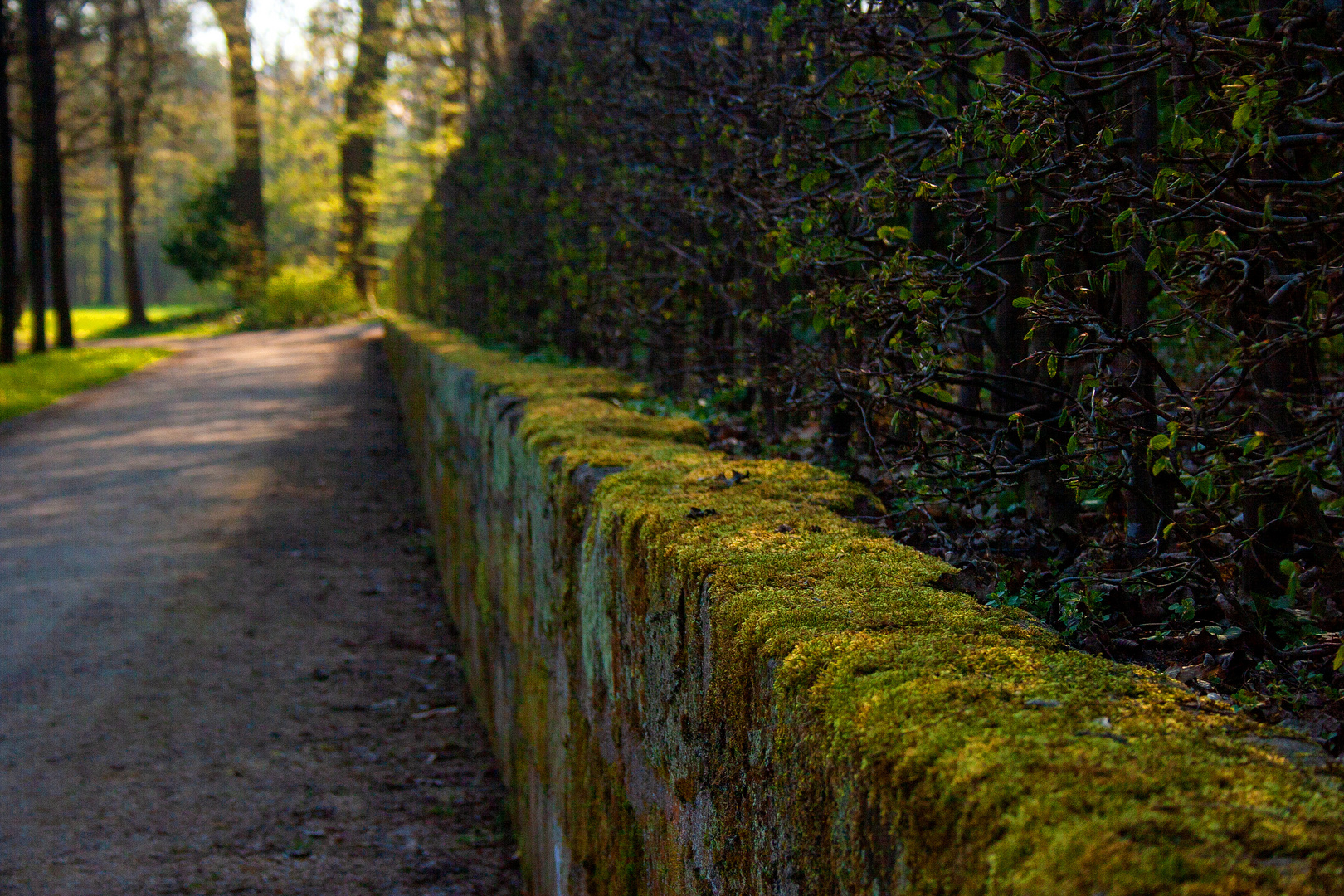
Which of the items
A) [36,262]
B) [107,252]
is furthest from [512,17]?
[107,252]

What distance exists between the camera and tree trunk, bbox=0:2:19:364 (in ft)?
60.4

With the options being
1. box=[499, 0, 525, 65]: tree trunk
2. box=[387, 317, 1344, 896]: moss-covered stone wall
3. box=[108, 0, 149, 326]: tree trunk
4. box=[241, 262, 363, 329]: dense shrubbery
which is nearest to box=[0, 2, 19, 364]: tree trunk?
box=[108, 0, 149, 326]: tree trunk

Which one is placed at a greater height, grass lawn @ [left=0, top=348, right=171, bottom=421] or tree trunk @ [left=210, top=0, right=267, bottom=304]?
tree trunk @ [left=210, top=0, right=267, bottom=304]

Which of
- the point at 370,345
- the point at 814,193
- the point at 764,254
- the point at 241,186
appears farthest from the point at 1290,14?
the point at 241,186

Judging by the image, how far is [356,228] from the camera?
34250mm

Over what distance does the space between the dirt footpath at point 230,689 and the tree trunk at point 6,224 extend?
27.5 ft

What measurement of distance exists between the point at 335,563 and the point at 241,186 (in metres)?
32.0

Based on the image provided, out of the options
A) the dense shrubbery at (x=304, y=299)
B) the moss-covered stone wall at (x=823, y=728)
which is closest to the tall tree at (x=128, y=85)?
the dense shrubbery at (x=304, y=299)

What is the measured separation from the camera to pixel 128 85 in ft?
99.3

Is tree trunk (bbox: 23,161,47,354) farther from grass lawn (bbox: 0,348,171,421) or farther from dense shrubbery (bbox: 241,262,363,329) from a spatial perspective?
dense shrubbery (bbox: 241,262,363,329)

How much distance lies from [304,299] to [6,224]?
14.8 m

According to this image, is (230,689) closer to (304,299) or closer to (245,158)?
(304,299)

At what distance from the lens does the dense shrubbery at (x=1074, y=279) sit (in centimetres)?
174

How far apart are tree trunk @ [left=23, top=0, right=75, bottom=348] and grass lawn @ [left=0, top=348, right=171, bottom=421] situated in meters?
0.96
